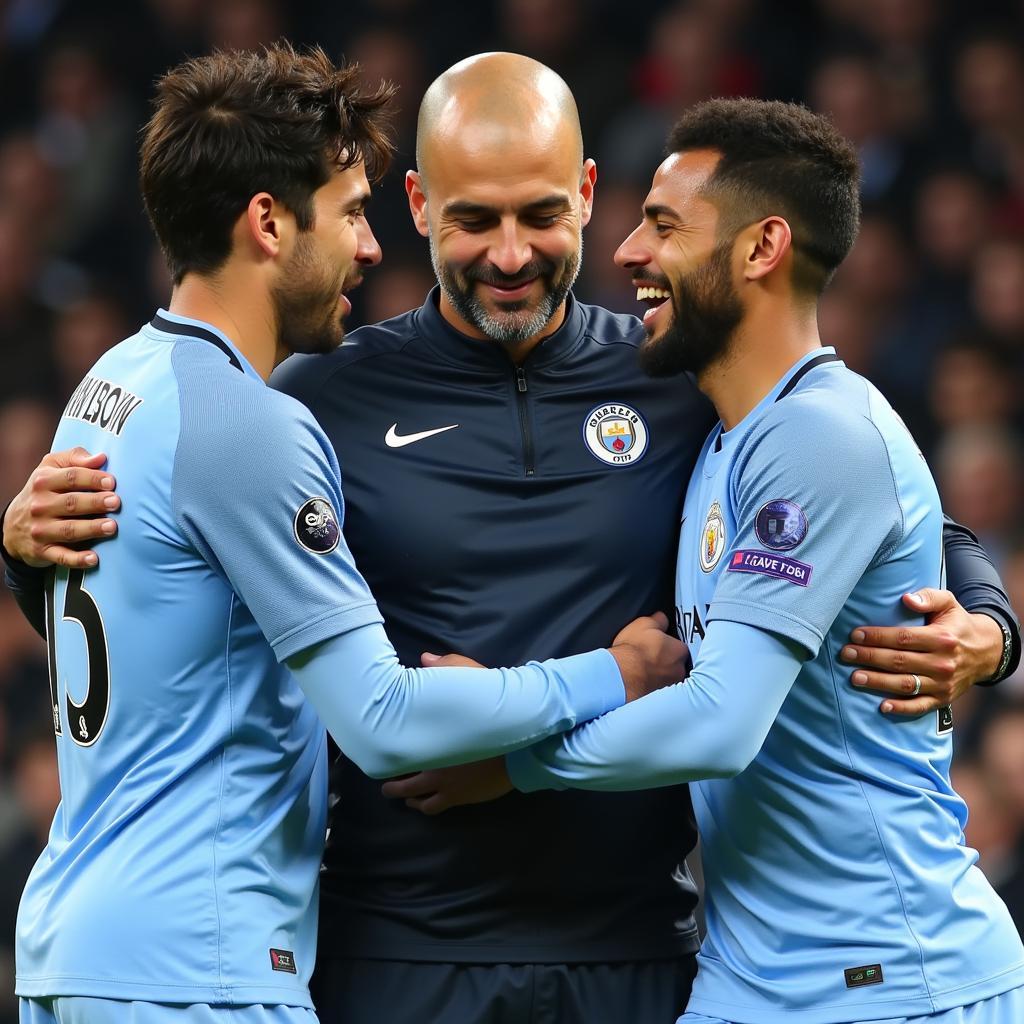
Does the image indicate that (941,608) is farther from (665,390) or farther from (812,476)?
(665,390)

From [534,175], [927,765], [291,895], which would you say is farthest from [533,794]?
[534,175]

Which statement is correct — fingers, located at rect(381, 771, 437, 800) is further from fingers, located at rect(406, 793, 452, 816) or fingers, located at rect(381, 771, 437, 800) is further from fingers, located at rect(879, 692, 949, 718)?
fingers, located at rect(879, 692, 949, 718)

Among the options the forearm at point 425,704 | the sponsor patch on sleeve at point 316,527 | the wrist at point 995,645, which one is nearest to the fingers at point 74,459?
the sponsor patch on sleeve at point 316,527

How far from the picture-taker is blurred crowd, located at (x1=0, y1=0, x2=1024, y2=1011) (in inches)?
249

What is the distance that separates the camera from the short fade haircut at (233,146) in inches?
105

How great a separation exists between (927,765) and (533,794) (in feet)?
2.22

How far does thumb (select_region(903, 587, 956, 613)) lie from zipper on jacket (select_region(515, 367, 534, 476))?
0.71 m

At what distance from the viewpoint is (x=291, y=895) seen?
2.55 metres

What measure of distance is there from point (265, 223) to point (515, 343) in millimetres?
553

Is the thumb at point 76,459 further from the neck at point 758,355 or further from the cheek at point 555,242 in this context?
the neck at point 758,355

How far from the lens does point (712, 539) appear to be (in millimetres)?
2730

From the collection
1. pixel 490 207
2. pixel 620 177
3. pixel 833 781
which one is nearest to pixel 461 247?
pixel 490 207

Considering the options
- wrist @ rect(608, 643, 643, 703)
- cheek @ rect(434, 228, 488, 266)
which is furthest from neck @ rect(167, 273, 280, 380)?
wrist @ rect(608, 643, 643, 703)

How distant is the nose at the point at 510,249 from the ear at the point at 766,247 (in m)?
0.39
